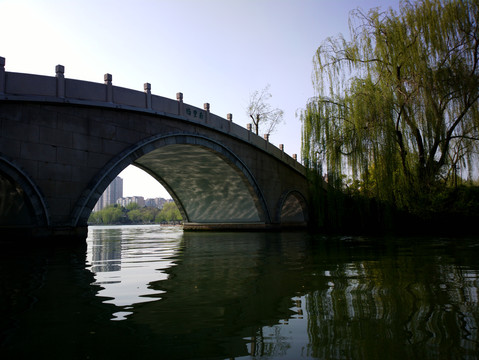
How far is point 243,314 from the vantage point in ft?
9.34

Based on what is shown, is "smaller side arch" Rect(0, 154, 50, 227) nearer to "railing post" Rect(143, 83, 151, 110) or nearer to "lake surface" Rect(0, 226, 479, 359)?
"railing post" Rect(143, 83, 151, 110)

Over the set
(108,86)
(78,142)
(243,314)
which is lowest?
(243,314)

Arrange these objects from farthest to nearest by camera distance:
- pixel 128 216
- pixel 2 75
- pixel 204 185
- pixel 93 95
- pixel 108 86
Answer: pixel 128 216 → pixel 204 185 → pixel 108 86 → pixel 93 95 → pixel 2 75

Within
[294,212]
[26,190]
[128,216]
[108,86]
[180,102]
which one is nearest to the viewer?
[26,190]

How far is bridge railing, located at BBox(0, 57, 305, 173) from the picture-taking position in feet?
30.2

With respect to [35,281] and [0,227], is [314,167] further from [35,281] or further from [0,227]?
[35,281]

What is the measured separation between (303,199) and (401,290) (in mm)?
19203

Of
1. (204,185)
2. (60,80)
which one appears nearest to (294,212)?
(204,185)

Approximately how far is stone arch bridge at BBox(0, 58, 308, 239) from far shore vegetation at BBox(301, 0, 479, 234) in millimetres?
4374

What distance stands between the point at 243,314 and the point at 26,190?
26.4 feet

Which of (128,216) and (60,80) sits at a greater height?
(60,80)

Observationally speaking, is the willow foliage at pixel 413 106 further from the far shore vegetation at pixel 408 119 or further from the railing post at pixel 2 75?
the railing post at pixel 2 75

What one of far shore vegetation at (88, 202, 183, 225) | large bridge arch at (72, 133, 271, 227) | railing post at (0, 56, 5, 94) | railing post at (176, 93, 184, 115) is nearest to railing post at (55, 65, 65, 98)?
railing post at (0, 56, 5, 94)

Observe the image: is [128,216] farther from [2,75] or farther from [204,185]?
[2,75]
